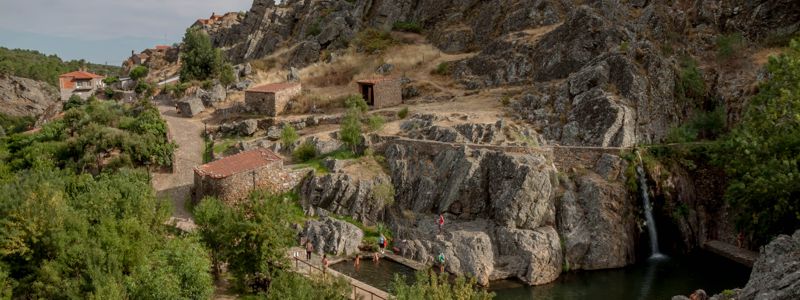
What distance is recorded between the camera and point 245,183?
114ft

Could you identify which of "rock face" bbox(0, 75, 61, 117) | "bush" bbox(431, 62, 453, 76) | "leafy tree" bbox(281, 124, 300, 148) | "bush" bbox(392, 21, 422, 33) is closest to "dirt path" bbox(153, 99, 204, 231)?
"leafy tree" bbox(281, 124, 300, 148)

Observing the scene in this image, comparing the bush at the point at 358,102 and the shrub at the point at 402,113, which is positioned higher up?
the bush at the point at 358,102

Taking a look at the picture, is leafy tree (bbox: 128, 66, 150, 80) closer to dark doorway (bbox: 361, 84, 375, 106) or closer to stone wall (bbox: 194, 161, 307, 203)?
dark doorway (bbox: 361, 84, 375, 106)

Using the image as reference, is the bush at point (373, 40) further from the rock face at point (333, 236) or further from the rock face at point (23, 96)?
the rock face at point (23, 96)

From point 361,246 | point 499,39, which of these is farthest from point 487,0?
point 361,246

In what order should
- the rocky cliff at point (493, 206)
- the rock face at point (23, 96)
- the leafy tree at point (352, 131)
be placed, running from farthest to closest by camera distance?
the rock face at point (23, 96), the leafy tree at point (352, 131), the rocky cliff at point (493, 206)

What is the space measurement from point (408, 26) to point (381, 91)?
59.9 feet

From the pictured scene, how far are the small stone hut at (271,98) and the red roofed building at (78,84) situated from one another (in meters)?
40.0

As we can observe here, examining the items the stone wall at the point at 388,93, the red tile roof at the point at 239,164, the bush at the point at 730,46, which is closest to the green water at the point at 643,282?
the red tile roof at the point at 239,164

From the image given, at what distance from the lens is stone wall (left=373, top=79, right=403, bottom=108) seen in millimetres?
48906

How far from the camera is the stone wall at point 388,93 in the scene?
160ft

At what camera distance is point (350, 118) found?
1540 inches

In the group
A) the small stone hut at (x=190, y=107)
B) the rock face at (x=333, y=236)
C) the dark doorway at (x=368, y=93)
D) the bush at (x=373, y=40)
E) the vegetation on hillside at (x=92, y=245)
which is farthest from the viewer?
the bush at (x=373, y=40)

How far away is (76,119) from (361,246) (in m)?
31.6
